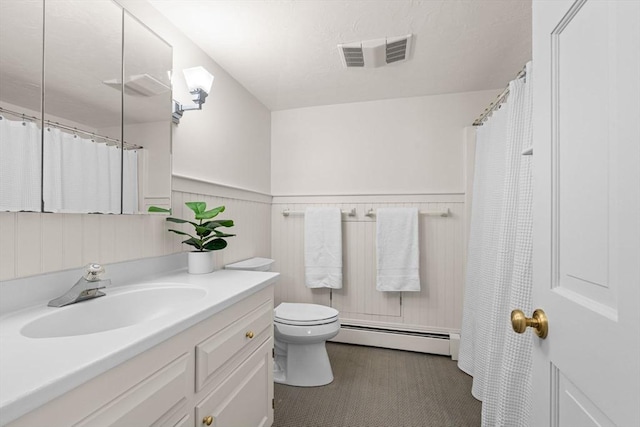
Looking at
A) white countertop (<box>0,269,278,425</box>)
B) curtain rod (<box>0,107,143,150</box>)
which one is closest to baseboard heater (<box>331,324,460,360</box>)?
white countertop (<box>0,269,278,425</box>)

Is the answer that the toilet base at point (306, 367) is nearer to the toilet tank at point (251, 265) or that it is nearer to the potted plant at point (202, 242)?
the toilet tank at point (251, 265)

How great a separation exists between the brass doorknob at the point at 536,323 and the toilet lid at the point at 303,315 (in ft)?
4.85

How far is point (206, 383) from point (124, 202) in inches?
33.2

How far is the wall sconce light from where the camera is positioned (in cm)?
169

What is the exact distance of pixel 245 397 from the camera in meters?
1.27

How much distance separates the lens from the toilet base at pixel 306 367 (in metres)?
2.10

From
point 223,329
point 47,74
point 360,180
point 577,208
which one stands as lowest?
point 223,329

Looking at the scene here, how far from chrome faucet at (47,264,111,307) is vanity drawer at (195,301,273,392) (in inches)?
17.2

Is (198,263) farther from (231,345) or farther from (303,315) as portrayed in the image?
(303,315)

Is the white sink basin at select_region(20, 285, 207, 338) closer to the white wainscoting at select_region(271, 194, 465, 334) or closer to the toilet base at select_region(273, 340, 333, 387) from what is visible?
the toilet base at select_region(273, 340, 333, 387)

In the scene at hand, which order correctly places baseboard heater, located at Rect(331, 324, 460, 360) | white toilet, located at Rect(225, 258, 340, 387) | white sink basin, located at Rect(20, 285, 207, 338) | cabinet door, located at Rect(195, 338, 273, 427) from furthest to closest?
baseboard heater, located at Rect(331, 324, 460, 360)
white toilet, located at Rect(225, 258, 340, 387)
cabinet door, located at Rect(195, 338, 273, 427)
white sink basin, located at Rect(20, 285, 207, 338)

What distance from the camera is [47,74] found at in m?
1.08

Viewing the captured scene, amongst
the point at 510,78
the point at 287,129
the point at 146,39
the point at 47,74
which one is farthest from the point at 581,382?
the point at 287,129

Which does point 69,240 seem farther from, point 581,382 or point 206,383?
point 581,382
